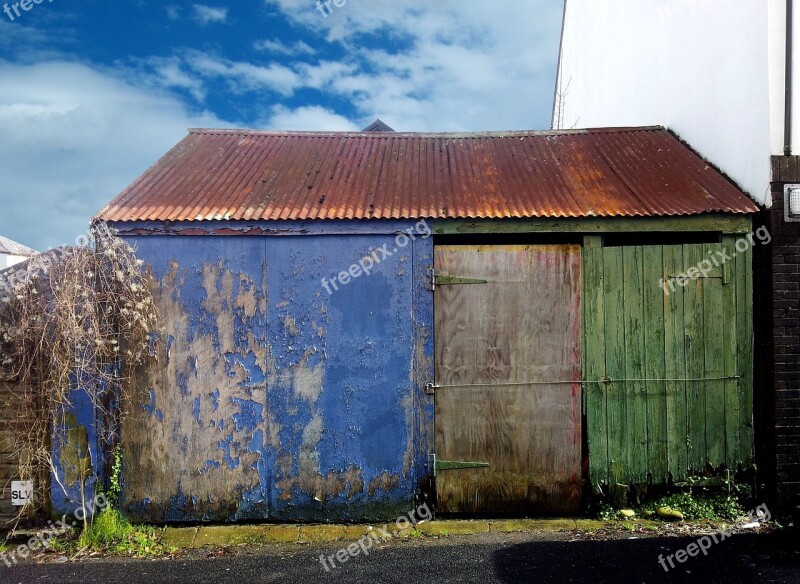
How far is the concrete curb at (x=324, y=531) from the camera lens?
5.27 metres

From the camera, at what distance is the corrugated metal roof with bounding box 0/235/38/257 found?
23.1 metres

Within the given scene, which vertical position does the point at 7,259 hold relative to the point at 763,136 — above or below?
above

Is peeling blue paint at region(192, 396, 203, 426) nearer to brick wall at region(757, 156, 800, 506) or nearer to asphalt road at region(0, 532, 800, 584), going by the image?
asphalt road at region(0, 532, 800, 584)

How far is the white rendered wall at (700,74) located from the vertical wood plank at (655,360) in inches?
48.3

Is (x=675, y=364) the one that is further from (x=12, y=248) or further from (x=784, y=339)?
(x=12, y=248)

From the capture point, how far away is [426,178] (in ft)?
21.2

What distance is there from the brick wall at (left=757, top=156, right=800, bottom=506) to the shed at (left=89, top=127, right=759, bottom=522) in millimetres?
223

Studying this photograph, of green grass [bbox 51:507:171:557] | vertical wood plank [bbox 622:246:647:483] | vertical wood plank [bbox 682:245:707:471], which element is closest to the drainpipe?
vertical wood plank [bbox 682:245:707:471]

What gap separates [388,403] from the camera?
5.59 m

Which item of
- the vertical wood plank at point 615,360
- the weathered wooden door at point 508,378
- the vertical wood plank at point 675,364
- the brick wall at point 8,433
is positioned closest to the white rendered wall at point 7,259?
the brick wall at point 8,433

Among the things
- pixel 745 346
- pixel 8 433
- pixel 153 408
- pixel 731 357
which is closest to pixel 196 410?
pixel 153 408

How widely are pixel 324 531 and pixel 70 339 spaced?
9.49 feet

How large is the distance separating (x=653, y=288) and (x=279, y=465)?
4.01 metres

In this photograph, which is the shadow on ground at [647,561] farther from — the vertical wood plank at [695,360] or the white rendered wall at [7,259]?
the white rendered wall at [7,259]
